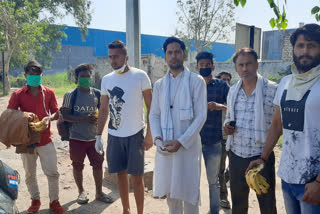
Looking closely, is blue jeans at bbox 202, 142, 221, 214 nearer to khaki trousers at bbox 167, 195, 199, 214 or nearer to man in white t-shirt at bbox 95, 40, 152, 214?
khaki trousers at bbox 167, 195, 199, 214

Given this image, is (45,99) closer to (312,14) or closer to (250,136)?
(250,136)

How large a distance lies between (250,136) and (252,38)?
8.44ft

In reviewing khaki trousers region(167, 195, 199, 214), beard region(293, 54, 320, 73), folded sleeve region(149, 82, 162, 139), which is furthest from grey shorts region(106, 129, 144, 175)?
beard region(293, 54, 320, 73)

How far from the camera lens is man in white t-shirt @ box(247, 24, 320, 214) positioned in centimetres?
191

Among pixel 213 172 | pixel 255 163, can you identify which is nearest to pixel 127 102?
pixel 213 172

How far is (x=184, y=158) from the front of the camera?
279 cm

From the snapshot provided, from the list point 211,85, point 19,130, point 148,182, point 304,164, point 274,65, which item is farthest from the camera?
point 274,65

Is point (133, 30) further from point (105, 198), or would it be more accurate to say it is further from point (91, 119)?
point (105, 198)

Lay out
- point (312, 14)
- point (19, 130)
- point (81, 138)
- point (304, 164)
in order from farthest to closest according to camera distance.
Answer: point (81, 138), point (19, 130), point (312, 14), point (304, 164)

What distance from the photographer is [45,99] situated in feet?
12.0

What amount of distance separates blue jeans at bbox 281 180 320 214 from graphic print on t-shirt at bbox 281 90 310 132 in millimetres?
423

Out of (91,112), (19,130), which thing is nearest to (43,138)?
(19,130)

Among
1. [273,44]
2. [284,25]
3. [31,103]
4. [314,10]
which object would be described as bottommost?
[31,103]

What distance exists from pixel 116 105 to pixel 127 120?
23 centimetres
